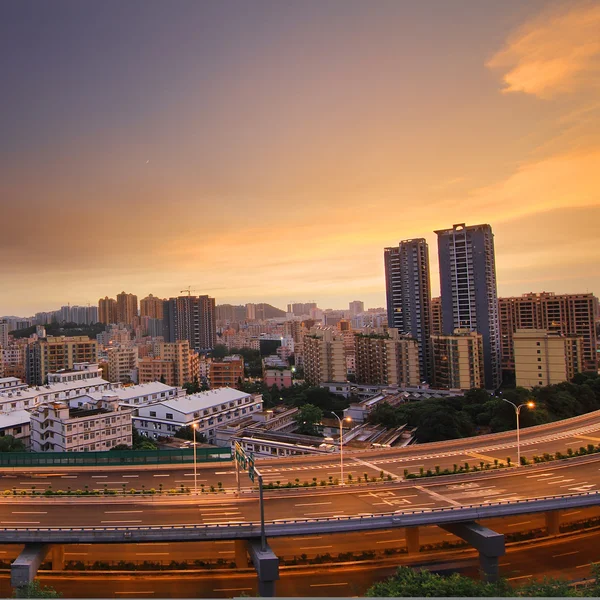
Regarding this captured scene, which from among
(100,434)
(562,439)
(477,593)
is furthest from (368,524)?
(100,434)

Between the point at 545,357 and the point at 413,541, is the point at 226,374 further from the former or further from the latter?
the point at 413,541

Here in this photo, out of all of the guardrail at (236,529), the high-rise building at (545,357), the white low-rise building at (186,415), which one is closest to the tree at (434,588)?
the guardrail at (236,529)

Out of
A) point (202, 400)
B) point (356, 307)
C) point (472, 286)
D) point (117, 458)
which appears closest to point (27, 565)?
point (117, 458)

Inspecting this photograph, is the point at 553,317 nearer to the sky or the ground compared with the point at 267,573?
nearer to the sky

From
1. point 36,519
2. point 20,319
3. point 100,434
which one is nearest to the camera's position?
point 36,519

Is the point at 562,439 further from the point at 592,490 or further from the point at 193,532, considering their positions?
the point at 193,532

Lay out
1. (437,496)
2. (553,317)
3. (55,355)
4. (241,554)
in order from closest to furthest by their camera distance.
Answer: (241,554), (437,496), (553,317), (55,355)
